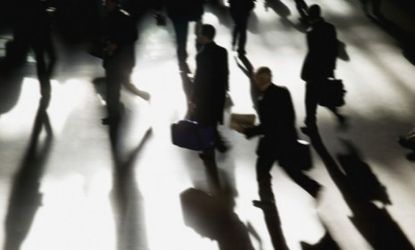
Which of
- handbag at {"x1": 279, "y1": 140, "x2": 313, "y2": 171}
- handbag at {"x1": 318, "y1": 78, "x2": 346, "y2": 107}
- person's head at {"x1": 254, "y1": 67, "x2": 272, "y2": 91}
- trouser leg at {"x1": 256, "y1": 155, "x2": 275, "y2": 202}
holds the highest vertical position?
person's head at {"x1": 254, "y1": 67, "x2": 272, "y2": 91}

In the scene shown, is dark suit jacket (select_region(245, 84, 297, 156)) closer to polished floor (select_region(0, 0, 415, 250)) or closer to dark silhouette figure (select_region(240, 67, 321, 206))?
dark silhouette figure (select_region(240, 67, 321, 206))

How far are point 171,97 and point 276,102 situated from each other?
323 centimetres

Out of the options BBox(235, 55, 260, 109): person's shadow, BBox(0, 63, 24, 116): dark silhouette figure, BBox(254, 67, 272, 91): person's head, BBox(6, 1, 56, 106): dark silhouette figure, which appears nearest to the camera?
BBox(254, 67, 272, 91): person's head

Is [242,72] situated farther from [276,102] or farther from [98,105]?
[276,102]

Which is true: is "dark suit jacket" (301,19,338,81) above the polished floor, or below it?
above

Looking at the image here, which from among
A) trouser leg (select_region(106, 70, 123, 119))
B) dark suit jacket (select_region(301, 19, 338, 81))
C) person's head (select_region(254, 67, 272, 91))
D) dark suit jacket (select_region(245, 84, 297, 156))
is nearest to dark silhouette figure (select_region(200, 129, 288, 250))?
dark suit jacket (select_region(245, 84, 297, 156))

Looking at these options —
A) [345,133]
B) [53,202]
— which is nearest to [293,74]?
[345,133]

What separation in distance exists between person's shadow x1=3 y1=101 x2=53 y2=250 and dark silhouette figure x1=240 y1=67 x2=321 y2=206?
8.38ft

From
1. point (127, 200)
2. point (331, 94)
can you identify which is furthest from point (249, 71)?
point (127, 200)

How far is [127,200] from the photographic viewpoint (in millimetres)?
5738

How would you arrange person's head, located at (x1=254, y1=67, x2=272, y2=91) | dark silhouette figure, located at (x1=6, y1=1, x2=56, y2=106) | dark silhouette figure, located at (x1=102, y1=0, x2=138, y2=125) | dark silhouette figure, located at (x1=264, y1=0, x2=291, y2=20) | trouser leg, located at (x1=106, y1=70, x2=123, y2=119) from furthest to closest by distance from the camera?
dark silhouette figure, located at (x1=264, y1=0, x2=291, y2=20)
dark silhouette figure, located at (x1=6, y1=1, x2=56, y2=106)
trouser leg, located at (x1=106, y1=70, x2=123, y2=119)
dark silhouette figure, located at (x1=102, y1=0, x2=138, y2=125)
person's head, located at (x1=254, y1=67, x2=272, y2=91)

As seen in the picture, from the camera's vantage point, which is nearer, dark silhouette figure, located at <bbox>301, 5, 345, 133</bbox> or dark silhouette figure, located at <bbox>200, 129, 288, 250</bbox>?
dark silhouette figure, located at <bbox>200, 129, 288, 250</bbox>

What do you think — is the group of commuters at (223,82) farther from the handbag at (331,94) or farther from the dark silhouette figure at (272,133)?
the handbag at (331,94)

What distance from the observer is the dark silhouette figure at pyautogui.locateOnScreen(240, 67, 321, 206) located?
5129mm
